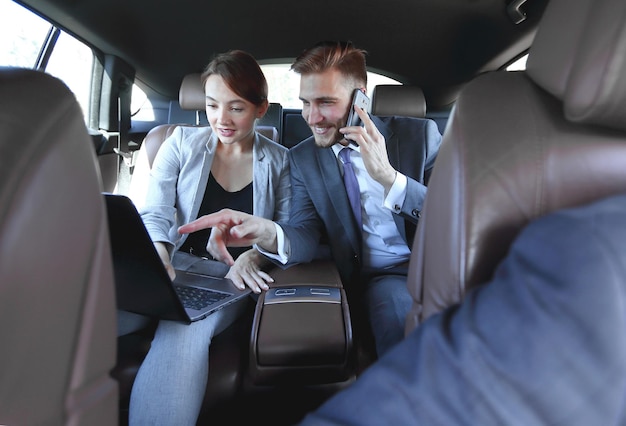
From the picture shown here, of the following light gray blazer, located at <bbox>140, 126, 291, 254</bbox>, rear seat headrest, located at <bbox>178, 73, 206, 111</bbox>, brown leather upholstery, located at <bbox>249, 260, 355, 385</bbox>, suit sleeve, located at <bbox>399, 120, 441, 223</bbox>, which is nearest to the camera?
brown leather upholstery, located at <bbox>249, 260, 355, 385</bbox>

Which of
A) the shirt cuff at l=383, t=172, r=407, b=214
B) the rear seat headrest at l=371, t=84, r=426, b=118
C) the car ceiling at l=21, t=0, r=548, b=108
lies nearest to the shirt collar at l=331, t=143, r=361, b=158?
the shirt cuff at l=383, t=172, r=407, b=214

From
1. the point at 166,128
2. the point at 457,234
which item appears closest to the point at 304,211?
the point at 166,128

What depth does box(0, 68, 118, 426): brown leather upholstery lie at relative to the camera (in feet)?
1.83

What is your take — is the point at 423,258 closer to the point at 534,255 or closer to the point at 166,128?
the point at 534,255

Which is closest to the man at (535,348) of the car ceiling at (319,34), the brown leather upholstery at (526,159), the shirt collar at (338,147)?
the brown leather upholstery at (526,159)

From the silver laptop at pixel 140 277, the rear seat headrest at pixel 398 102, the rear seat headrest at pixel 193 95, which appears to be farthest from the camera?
the rear seat headrest at pixel 398 102

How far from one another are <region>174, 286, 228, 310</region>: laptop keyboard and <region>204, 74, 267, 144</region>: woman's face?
2.19 ft

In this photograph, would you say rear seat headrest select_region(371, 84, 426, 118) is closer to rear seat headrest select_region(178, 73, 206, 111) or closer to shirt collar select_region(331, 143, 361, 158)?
shirt collar select_region(331, 143, 361, 158)

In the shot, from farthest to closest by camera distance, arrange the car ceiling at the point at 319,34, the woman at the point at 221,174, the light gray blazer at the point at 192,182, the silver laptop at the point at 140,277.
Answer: the car ceiling at the point at 319,34, the light gray blazer at the point at 192,182, the woman at the point at 221,174, the silver laptop at the point at 140,277

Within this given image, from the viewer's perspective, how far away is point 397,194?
4.85 feet

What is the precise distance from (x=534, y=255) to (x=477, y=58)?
10.4 ft

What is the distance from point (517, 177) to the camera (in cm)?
73

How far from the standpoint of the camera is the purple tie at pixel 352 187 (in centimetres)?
167

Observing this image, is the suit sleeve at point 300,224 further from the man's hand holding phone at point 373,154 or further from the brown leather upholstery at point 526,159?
the brown leather upholstery at point 526,159
